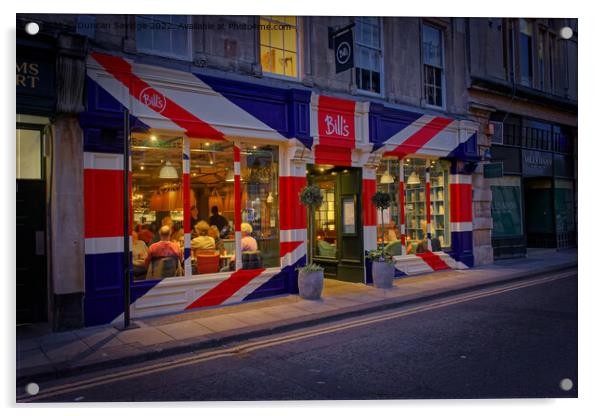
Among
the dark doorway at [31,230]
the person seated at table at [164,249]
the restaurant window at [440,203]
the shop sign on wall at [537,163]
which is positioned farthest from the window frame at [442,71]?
the dark doorway at [31,230]

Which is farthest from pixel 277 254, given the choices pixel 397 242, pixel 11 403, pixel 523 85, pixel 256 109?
pixel 523 85

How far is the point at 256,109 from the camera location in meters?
9.07

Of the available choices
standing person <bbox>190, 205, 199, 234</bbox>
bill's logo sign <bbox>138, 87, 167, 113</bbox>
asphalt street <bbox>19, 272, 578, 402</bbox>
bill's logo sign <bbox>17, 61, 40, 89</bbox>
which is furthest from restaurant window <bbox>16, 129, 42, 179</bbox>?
asphalt street <bbox>19, 272, 578, 402</bbox>

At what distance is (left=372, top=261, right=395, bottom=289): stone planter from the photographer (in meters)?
10.2

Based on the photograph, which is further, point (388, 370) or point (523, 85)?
point (523, 85)

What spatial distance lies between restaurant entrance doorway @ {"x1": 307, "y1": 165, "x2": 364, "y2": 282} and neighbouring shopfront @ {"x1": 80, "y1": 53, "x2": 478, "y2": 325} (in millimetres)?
36

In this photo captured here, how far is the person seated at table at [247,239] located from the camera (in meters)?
9.25

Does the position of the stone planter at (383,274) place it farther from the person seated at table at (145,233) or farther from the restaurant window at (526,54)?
the restaurant window at (526,54)

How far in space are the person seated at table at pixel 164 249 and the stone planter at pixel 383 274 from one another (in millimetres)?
4257

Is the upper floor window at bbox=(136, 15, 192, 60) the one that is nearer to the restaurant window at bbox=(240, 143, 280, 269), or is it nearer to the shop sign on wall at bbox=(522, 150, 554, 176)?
the restaurant window at bbox=(240, 143, 280, 269)

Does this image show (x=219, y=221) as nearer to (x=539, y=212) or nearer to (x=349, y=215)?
(x=349, y=215)

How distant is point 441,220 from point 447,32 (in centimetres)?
506

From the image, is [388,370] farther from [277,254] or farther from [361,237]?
[361,237]

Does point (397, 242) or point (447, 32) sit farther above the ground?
point (447, 32)
